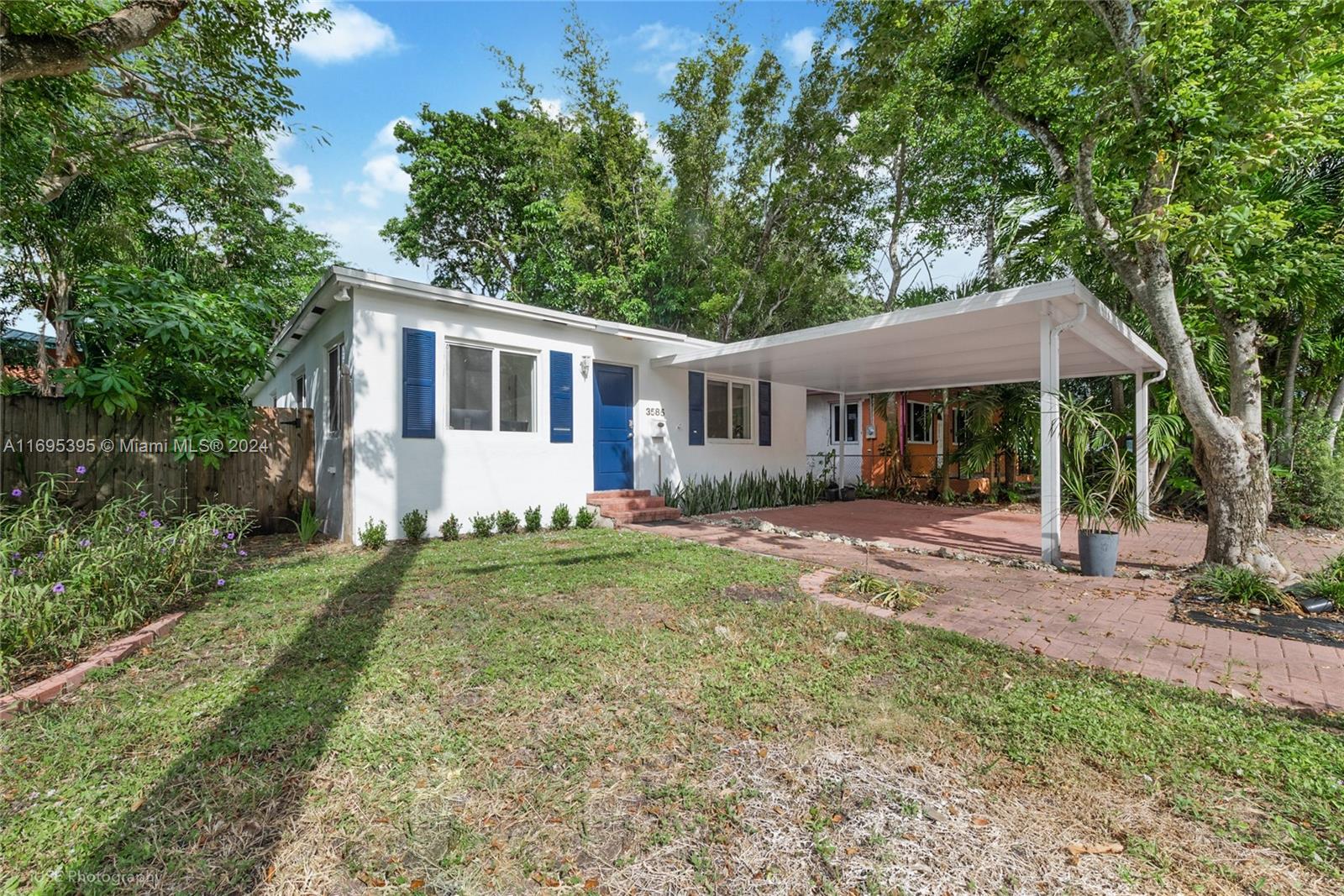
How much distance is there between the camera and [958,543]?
267 inches

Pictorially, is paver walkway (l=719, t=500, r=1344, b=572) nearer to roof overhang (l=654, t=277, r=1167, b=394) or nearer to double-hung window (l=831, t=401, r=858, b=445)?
roof overhang (l=654, t=277, r=1167, b=394)

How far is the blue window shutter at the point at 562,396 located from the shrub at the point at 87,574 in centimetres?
416

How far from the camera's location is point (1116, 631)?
3.59 meters

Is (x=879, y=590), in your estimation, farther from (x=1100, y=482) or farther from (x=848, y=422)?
(x=848, y=422)

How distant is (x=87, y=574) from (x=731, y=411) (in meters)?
8.74

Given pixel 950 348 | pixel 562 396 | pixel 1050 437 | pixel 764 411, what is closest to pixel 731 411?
pixel 764 411

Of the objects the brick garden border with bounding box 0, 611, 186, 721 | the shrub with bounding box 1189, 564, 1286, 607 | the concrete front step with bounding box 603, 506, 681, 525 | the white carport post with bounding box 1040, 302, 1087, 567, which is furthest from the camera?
the concrete front step with bounding box 603, 506, 681, 525

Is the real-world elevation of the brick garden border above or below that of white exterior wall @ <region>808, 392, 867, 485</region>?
below

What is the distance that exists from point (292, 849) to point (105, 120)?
13.0 meters

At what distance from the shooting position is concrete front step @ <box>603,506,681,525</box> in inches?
320

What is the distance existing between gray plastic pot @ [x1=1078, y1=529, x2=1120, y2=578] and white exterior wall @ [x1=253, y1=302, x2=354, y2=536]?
800 cm

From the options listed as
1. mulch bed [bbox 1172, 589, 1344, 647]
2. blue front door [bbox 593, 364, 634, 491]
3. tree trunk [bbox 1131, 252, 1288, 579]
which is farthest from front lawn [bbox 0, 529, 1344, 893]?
blue front door [bbox 593, 364, 634, 491]

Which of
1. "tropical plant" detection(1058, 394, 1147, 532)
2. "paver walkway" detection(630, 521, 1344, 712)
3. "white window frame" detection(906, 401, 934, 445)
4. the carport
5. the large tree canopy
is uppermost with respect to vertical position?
the large tree canopy

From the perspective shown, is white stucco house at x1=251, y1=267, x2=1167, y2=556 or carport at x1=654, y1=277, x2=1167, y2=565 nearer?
carport at x1=654, y1=277, x2=1167, y2=565
